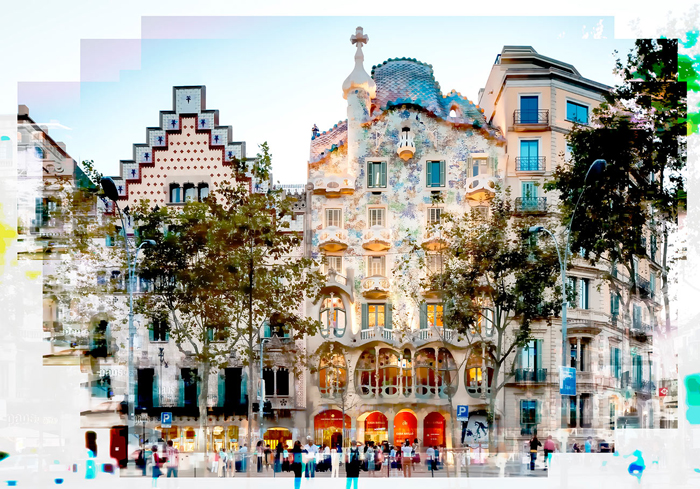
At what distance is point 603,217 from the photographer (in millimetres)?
36406

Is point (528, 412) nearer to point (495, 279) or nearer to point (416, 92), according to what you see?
point (495, 279)

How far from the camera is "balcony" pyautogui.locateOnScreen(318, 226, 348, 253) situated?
4291 cm

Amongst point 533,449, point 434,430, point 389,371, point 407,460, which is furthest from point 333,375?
point 533,449

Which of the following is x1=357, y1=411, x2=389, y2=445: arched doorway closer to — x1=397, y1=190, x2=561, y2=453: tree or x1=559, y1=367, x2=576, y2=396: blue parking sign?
x1=397, y1=190, x2=561, y2=453: tree

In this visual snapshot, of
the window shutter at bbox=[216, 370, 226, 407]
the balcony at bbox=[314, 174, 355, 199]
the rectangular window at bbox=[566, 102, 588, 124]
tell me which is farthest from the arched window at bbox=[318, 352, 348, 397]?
the rectangular window at bbox=[566, 102, 588, 124]

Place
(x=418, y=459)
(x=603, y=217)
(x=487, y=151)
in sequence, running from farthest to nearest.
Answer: (x=487, y=151)
(x=418, y=459)
(x=603, y=217)

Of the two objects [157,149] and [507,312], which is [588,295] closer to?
[507,312]

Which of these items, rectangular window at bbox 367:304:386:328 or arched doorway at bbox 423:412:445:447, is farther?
rectangular window at bbox 367:304:386:328

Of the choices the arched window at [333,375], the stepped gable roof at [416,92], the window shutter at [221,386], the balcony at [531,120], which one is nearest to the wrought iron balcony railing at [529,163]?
the balcony at [531,120]

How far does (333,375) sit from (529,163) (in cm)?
1534

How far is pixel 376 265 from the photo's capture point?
42.9 m

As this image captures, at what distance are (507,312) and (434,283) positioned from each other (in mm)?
4104

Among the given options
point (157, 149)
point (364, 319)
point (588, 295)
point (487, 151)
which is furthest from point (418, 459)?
point (157, 149)

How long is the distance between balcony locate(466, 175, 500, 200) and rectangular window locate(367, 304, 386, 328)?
755cm
